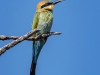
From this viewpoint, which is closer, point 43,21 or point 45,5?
point 43,21

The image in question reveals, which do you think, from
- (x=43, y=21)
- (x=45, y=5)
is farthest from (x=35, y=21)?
(x=45, y=5)

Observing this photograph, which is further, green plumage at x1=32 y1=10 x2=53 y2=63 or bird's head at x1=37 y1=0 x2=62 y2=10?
bird's head at x1=37 y1=0 x2=62 y2=10

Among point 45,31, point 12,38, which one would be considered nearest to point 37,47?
point 45,31

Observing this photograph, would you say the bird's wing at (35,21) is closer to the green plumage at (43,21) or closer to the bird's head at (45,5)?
the green plumage at (43,21)

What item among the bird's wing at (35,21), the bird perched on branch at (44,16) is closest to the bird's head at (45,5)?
the bird perched on branch at (44,16)

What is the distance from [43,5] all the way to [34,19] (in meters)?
0.27

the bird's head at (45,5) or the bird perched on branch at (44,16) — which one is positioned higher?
the bird's head at (45,5)

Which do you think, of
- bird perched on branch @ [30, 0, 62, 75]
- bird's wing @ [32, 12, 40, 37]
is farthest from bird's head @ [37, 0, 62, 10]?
bird's wing @ [32, 12, 40, 37]

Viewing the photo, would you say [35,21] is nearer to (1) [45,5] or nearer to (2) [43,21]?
(2) [43,21]

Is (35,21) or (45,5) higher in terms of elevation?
(45,5)

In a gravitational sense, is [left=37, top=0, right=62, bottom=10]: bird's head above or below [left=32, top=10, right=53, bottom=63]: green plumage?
above

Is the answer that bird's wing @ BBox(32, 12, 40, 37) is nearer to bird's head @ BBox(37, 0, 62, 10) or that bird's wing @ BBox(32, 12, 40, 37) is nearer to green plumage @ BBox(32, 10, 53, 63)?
green plumage @ BBox(32, 10, 53, 63)

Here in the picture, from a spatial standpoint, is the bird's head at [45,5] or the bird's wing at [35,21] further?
the bird's head at [45,5]

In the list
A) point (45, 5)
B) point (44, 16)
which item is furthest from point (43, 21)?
point (45, 5)
